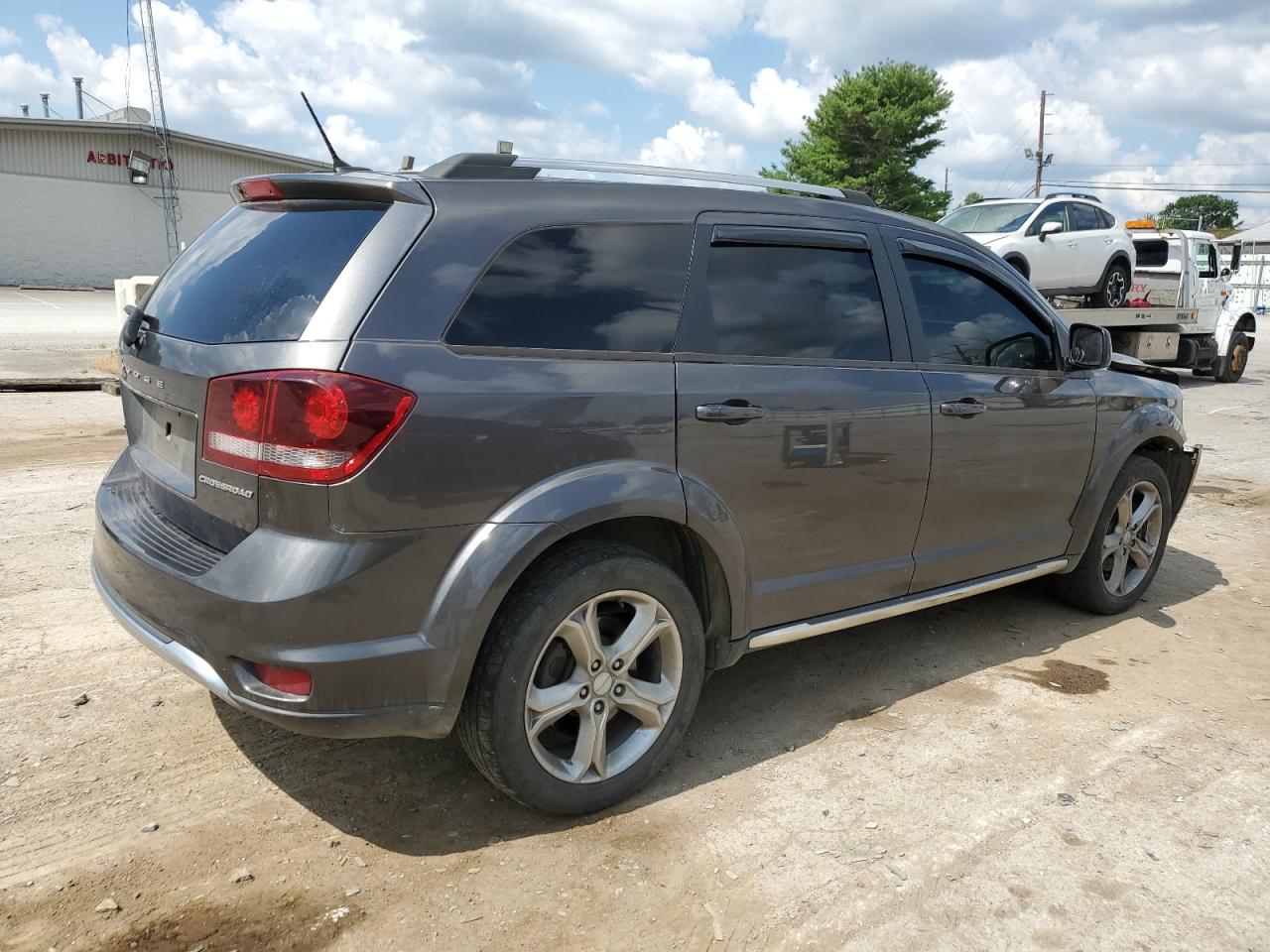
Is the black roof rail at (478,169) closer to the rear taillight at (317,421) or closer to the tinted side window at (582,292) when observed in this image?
the tinted side window at (582,292)

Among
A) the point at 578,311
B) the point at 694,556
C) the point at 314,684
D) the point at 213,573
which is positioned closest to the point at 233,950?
the point at 314,684

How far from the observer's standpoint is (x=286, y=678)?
8.29 ft

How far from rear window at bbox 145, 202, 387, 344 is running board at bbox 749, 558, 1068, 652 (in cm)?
181

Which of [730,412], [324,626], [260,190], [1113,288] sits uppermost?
[1113,288]

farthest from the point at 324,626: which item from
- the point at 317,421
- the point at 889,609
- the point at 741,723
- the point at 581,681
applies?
the point at 889,609

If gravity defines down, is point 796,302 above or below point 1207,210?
below

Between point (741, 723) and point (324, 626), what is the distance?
5.80ft

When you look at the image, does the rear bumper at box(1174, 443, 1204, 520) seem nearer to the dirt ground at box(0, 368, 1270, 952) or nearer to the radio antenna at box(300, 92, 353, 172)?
the dirt ground at box(0, 368, 1270, 952)

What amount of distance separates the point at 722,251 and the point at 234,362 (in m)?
1.58

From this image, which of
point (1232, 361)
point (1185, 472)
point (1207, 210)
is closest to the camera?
point (1185, 472)

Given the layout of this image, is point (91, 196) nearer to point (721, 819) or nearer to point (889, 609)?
point (889, 609)

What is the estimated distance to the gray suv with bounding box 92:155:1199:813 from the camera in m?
2.49

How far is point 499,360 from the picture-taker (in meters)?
2.68

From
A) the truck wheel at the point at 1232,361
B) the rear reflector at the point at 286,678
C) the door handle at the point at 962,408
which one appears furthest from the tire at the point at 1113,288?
the rear reflector at the point at 286,678
